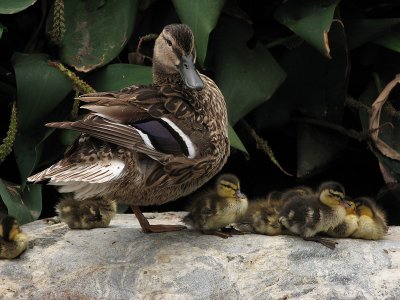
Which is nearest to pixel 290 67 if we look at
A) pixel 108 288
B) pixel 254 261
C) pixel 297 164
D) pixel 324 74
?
pixel 324 74

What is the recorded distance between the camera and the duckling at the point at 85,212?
5.52 m

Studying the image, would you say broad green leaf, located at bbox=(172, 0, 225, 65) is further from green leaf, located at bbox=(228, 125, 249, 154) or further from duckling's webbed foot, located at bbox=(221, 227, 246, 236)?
duckling's webbed foot, located at bbox=(221, 227, 246, 236)

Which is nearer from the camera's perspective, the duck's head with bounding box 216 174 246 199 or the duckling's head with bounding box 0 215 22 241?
the duckling's head with bounding box 0 215 22 241

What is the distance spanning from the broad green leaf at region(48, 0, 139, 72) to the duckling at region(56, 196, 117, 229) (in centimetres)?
87

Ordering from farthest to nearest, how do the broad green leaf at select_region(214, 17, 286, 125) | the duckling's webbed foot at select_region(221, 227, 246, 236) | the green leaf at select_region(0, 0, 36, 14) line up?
the broad green leaf at select_region(214, 17, 286, 125) → the green leaf at select_region(0, 0, 36, 14) → the duckling's webbed foot at select_region(221, 227, 246, 236)

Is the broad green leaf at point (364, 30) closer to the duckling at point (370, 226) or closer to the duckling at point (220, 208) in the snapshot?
the duckling at point (370, 226)

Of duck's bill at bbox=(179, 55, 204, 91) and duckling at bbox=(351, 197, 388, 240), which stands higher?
duck's bill at bbox=(179, 55, 204, 91)

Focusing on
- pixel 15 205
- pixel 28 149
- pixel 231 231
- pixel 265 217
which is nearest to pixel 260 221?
pixel 265 217

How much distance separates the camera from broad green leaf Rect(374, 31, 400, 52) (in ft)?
20.5

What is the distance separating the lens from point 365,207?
5.35 meters

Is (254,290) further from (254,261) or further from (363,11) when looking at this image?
(363,11)

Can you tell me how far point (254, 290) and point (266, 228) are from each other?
62 centimetres

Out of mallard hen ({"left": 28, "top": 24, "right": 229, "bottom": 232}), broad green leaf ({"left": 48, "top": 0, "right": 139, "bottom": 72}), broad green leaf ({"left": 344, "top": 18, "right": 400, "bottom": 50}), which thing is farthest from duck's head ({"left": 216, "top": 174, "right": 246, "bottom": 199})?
broad green leaf ({"left": 344, "top": 18, "right": 400, "bottom": 50})

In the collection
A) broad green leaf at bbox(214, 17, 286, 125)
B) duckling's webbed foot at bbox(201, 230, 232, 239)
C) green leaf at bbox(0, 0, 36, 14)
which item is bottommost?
duckling's webbed foot at bbox(201, 230, 232, 239)
